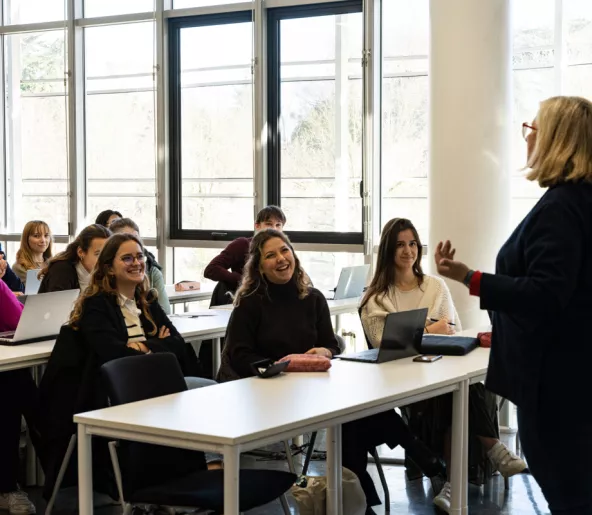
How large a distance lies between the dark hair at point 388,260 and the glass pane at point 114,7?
5.02 metres

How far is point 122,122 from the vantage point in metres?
9.45

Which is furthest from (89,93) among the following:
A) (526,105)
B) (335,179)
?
(526,105)

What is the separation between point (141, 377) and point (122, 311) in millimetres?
1037

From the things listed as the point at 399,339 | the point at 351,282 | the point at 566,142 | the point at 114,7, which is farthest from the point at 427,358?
the point at 114,7

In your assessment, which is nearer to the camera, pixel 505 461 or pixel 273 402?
pixel 273 402

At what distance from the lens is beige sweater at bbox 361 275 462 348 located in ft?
16.5

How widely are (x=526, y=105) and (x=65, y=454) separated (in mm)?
4792

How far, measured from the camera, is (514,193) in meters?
7.57

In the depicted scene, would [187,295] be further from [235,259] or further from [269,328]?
[269,328]

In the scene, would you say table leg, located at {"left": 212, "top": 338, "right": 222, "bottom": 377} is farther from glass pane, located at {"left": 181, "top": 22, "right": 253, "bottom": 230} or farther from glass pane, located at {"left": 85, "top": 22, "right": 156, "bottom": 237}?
glass pane, located at {"left": 85, "top": 22, "right": 156, "bottom": 237}

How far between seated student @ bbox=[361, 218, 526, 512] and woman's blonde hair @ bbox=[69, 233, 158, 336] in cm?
115

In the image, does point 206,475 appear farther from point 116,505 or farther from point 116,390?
point 116,505

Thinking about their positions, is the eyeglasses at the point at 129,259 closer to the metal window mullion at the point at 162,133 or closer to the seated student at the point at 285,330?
the seated student at the point at 285,330

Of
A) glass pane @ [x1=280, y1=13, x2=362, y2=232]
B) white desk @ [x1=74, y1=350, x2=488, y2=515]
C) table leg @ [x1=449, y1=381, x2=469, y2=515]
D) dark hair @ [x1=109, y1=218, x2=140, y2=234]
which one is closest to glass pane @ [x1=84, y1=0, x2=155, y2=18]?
glass pane @ [x1=280, y1=13, x2=362, y2=232]
